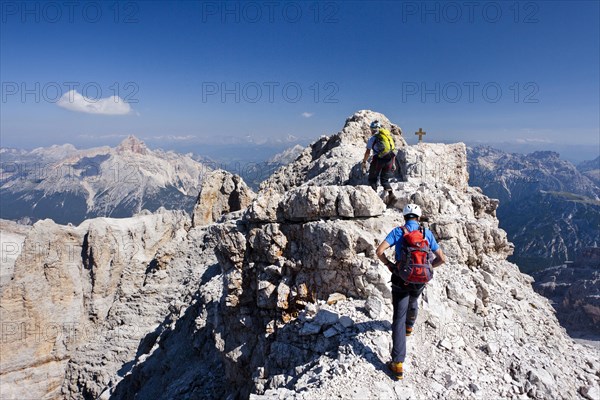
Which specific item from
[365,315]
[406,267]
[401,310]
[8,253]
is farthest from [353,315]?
[8,253]

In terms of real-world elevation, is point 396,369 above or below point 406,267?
below

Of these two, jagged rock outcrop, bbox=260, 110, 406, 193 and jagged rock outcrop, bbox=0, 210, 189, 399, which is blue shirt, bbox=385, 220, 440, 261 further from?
jagged rock outcrop, bbox=0, 210, 189, 399

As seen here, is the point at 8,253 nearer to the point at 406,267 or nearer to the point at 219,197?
the point at 219,197

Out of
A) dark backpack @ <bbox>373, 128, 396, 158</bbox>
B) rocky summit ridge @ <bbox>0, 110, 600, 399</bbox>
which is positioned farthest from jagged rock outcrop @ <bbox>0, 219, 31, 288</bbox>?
dark backpack @ <bbox>373, 128, 396, 158</bbox>

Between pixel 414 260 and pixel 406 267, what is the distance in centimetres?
26

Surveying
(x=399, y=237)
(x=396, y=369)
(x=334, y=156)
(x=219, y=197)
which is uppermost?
(x=334, y=156)

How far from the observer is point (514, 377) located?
27.8ft

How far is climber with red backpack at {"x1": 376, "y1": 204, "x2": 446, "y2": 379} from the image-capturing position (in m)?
7.71

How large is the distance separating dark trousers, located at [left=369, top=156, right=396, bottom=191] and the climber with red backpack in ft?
20.2

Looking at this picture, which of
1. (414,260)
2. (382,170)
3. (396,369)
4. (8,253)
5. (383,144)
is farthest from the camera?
(8,253)

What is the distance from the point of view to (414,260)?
304 inches

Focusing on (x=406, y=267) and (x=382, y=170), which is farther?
(x=382, y=170)

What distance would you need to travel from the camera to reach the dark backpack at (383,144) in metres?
13.8

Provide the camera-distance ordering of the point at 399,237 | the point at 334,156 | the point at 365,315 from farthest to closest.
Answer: the point at 334,156 → the point at 365,315 → the point at 399,237
